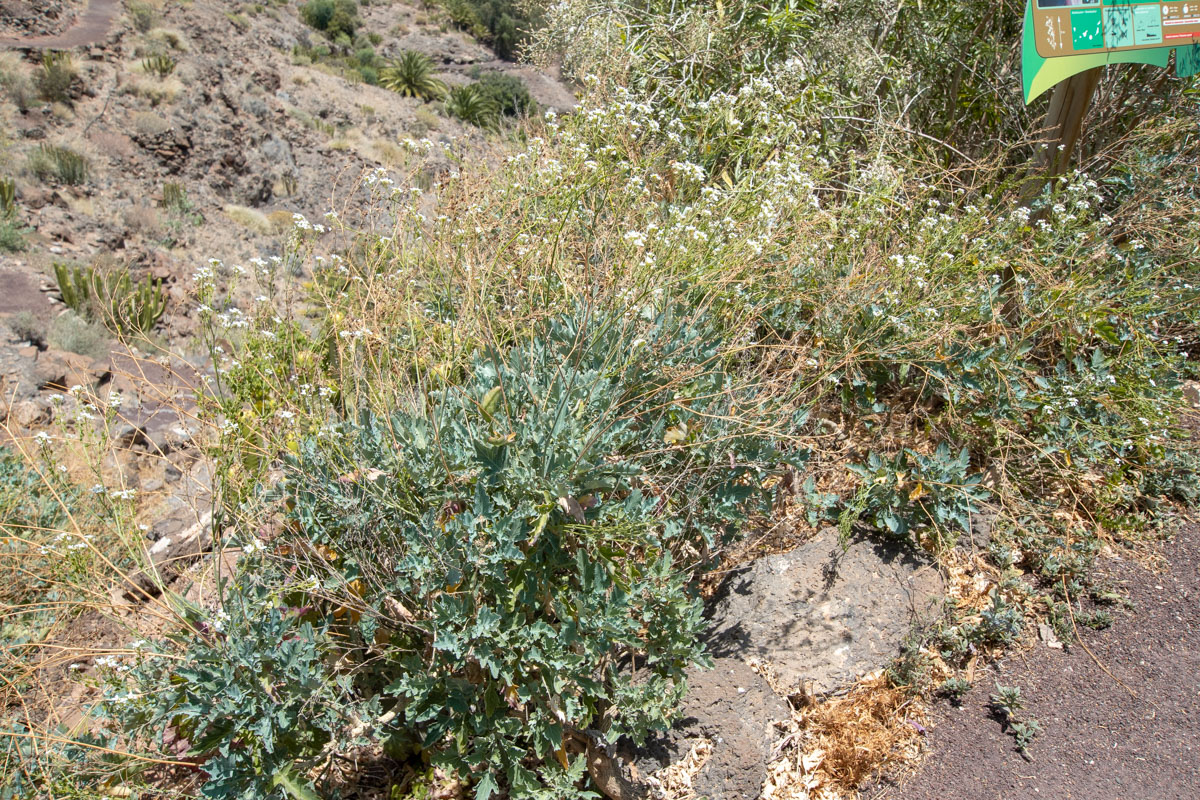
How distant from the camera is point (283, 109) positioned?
18.4m

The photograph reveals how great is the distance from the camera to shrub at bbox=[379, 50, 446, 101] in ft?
86.6

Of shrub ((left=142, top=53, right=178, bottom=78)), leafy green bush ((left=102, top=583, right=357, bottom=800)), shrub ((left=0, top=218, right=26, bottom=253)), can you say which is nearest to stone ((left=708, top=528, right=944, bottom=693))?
leafy green bush ((left=102, top=583, right=357, bottom=800))

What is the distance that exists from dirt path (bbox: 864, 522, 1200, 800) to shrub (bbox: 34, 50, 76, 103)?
18896 mm

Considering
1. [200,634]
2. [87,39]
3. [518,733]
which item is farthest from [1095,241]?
[87,39]

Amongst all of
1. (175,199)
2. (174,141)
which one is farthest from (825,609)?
(174,141)

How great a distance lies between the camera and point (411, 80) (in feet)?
87.6

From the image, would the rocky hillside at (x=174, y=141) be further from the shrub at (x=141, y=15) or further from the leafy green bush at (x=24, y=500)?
the leafy green bush at (x=24, y=500)

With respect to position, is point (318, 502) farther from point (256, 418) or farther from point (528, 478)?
point (528, 478)

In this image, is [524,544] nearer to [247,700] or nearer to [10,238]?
[247,700]

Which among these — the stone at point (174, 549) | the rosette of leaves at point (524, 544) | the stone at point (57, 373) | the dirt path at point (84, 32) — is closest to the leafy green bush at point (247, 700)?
the rosette of leaves at point (524, 544)

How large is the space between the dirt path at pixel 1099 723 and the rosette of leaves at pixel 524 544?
1.03m

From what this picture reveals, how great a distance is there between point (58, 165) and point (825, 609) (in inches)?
585

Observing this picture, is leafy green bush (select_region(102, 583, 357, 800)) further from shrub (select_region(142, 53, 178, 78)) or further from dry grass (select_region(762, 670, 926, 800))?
shrub (select_region(142, 53, 178, 78))

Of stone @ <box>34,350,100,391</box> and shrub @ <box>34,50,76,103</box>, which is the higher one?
shrub @ <box>34,50,76,103</box>
